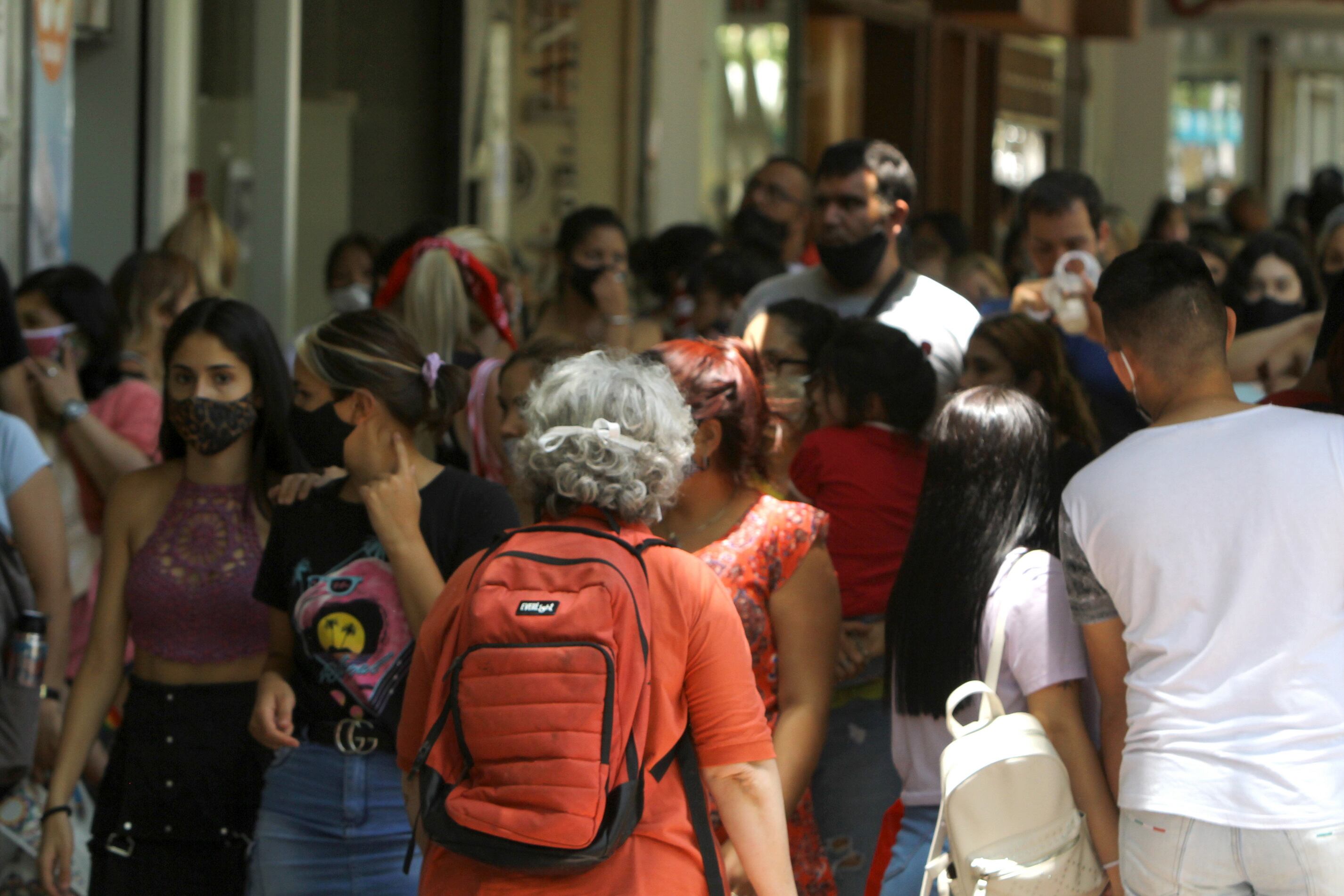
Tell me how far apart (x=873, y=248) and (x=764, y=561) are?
1896 millimetres

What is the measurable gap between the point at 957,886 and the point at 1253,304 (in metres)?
3.68

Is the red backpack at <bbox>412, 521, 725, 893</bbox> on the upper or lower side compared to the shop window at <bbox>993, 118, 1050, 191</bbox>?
lower

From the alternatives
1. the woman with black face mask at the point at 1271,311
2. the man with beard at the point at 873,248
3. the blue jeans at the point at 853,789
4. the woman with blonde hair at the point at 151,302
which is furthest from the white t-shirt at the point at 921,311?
the woman with blonde hair at the point at 151,302

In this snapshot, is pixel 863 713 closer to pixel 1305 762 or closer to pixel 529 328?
pixel 1305 762

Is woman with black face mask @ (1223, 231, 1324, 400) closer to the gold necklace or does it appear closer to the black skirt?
the gold necklace

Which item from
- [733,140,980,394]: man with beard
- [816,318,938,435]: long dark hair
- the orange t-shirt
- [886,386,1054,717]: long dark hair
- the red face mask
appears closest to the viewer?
the orange t-shirt

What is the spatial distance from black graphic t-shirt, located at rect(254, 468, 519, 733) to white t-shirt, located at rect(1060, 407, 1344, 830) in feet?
4.06

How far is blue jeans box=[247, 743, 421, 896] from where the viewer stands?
3189mm

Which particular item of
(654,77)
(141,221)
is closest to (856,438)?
(141,221)

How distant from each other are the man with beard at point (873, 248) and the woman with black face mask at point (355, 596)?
1.74m

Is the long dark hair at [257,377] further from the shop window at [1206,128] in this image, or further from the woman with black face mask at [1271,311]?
the shop window at [1206,128]

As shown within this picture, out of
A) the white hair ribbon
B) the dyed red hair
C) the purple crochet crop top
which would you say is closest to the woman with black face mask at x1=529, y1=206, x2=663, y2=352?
the purple crochet crop top

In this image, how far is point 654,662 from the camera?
8.56ft

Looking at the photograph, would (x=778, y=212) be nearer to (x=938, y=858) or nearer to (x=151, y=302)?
(x=151, y=302)
